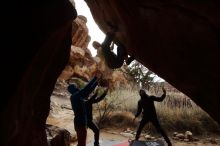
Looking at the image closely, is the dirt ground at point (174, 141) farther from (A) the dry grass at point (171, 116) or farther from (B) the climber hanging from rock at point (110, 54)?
(B) the climber hanging from rock at point (110, 54)

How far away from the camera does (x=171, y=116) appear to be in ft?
40.7

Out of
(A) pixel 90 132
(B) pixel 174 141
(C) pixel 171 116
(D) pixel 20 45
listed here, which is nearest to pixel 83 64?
(C) pixel 171 116

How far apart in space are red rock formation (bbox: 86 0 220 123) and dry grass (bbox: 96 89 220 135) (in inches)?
241

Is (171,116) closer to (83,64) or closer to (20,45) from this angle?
(20,45)

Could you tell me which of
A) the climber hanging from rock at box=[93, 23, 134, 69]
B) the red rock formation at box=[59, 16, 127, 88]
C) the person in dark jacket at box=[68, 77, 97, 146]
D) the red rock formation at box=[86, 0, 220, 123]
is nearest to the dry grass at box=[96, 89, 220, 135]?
the person in dark jacket at box=[68, 77, 97, 146]

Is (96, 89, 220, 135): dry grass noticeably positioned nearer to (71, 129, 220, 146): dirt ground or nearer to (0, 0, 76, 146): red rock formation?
(71, 129, 220, 146): dirt ground

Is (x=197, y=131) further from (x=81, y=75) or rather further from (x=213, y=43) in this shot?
(x=81, y=75)

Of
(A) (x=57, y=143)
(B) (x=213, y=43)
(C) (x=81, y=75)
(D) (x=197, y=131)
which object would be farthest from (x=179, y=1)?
(C) (x=81, y=75)

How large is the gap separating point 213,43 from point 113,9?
6.92ft

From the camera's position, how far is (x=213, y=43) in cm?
479

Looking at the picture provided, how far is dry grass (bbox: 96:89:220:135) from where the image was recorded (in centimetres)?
1182

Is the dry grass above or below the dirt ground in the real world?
above

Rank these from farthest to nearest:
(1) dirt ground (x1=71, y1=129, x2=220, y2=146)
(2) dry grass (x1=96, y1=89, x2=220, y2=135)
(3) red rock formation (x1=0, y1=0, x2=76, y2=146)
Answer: (2) dry grass (x1=96, y1=89, x2=220, y2=135) < (1) dirt ground (x1=71, y1=129, x2=220, y2=146) < (3) red rock formation (x1=0, y1=0, x2=76, y2=146)

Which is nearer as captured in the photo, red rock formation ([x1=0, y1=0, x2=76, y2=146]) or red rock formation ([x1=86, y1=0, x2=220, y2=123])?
red rock formation ([x1=0, y1=0, x2=76, y2=146])
